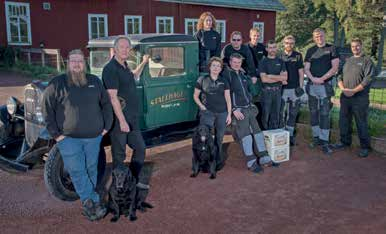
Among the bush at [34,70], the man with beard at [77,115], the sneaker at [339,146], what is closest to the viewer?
the man with beard at [77,115]

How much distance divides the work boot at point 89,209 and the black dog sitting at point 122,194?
0.20m

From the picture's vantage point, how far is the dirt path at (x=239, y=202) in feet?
13.6

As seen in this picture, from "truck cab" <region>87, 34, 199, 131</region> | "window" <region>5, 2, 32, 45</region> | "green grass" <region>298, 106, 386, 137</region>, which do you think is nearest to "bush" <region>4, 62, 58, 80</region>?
"window" <region>5, 2, 32, 45</region>

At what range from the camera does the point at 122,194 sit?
4262 millimetres

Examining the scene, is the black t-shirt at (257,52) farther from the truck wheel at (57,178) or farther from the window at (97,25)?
the window at (97,25)

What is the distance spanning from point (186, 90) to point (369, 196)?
9.24 feet

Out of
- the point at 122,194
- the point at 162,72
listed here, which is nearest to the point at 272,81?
the point at 162,72

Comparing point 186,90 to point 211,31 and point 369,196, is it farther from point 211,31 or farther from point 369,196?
point 369,196

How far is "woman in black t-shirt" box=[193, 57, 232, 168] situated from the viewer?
18.2 feet

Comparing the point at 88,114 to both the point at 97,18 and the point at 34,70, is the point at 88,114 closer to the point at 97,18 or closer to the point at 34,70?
the point at 34,70

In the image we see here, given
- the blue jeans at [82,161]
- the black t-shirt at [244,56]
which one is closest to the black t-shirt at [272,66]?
the black t-shirt at [244,56]

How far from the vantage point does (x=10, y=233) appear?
4023 mm

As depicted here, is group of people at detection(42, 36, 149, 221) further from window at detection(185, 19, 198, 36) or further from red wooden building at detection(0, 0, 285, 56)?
Result: window at detection(185, 19, 198, 36)

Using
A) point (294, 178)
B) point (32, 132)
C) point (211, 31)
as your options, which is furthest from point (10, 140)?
point (294, 178)
